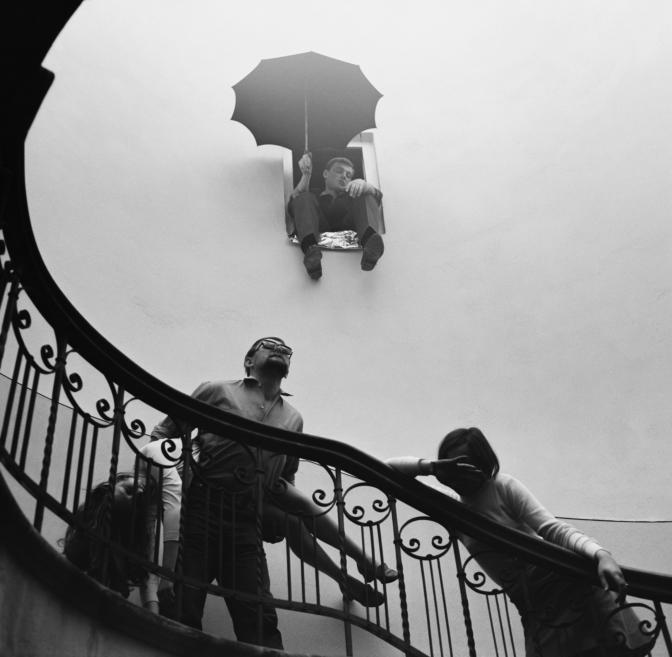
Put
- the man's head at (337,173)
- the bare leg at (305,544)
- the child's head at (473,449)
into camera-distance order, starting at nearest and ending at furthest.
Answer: the child's head at (473,449)
the bare leg at (305,544)
the man's head at (337,173)

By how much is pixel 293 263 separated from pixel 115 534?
4122 mm

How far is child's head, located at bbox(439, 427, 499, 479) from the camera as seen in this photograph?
454 centimetres

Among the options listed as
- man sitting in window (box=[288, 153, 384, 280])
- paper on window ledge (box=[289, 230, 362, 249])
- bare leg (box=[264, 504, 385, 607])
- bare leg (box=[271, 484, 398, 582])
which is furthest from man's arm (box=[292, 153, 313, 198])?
bare leg (box=[264, 504, 385, 607])

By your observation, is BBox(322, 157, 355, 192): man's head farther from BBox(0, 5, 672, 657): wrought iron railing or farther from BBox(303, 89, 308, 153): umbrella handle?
BBox(0, 5, 672, 657): wrought iron railing

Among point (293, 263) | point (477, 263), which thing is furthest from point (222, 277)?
point (477, 263)

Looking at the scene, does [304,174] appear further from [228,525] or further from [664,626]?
[664,626]

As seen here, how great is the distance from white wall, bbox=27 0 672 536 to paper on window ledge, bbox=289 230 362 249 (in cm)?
15

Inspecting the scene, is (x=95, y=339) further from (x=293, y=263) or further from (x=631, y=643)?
(x=293, y=263)

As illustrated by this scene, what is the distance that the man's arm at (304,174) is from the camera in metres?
8.68

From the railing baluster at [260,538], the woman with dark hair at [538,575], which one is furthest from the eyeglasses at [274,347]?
the railing baluster at [260,538]

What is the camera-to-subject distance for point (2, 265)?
12.3 feet

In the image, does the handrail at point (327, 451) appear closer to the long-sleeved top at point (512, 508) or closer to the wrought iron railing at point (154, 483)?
the wrought iron railing at point (154, 483)

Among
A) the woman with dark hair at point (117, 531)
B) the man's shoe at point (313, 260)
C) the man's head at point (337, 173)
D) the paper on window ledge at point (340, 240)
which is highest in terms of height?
the man's head at point (337, 173)

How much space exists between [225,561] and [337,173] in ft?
16.8
